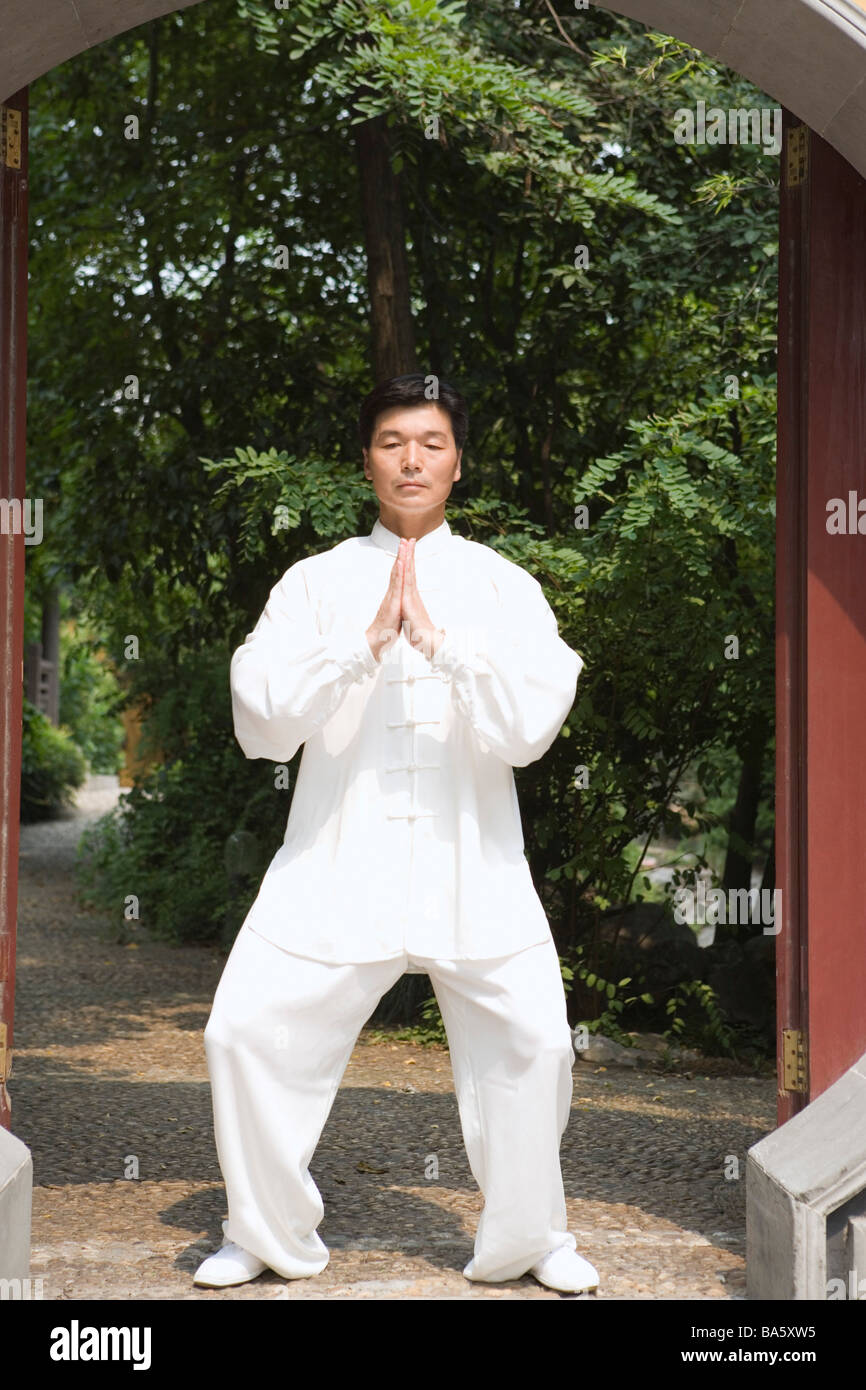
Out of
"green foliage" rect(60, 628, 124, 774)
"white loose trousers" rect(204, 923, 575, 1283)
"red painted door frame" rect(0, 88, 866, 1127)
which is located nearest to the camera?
"white loose trousers" rect(204, 923, 575, 1283)

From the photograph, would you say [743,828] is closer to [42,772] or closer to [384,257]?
[384,257]

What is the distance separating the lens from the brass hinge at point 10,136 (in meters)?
3.55

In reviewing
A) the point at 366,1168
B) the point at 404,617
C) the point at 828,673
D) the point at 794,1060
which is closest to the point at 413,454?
the point at 404,617

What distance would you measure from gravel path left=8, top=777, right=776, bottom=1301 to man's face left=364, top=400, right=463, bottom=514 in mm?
1870

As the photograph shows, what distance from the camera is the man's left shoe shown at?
132 inches

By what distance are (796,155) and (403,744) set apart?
5.81 feet

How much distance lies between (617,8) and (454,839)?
6.63 ft

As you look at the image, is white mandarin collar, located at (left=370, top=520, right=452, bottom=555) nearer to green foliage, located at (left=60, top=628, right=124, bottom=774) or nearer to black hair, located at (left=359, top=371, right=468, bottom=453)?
black hair, located at (left=359, top=371, right=468, bottom=453)

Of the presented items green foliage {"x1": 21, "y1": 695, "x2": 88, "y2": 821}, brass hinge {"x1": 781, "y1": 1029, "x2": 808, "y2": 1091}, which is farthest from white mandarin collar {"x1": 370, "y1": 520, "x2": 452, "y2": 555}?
green foliage {"x1": 21, "y1": 695, "x2": 88, "y2": 821}

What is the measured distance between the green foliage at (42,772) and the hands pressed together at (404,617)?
1429 centimetres

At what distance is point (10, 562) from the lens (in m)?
3.52

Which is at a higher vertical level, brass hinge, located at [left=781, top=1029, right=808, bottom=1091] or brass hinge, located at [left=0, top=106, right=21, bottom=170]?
brass hinge, located at [left=0, top=106, right=21, bottom=170]

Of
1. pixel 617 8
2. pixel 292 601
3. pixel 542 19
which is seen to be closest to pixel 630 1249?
pixel 292 601

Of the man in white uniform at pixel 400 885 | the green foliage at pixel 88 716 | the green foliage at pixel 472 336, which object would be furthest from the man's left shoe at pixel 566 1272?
the green foliage at pixel 88 716
